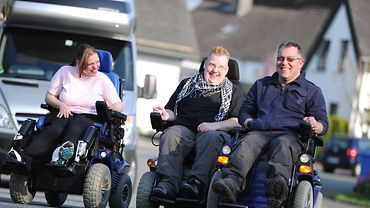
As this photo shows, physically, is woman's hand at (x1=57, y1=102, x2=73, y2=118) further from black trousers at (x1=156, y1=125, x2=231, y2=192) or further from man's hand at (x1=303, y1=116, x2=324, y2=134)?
man's hand at (x1=303, y1=116, x2=324, y2=134)

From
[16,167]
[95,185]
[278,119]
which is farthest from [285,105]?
[16,167]

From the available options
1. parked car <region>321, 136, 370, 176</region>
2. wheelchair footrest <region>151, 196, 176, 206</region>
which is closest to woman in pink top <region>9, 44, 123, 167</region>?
wheelchair footrest <region>151, 196, 176, 206</region>

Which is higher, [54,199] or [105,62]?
[105,62]

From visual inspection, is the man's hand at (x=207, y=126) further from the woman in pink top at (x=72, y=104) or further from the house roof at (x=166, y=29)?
the house roof at (x=166, y=29)

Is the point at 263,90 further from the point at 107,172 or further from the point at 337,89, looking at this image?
the point at 337,89

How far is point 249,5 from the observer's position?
279ft

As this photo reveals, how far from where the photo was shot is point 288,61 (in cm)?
1130

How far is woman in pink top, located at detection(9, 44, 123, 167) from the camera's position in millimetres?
12062

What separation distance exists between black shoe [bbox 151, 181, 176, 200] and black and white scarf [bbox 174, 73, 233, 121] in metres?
1.03

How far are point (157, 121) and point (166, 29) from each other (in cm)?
5228

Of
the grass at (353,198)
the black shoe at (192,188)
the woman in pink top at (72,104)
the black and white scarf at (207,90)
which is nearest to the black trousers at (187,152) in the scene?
the black shoe at (192,188)

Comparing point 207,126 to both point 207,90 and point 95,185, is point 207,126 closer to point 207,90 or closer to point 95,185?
point 207,90

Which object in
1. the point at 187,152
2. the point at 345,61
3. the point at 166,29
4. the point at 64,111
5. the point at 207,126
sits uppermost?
the point at 166,29

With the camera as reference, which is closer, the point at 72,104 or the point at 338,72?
the point at 72,104
